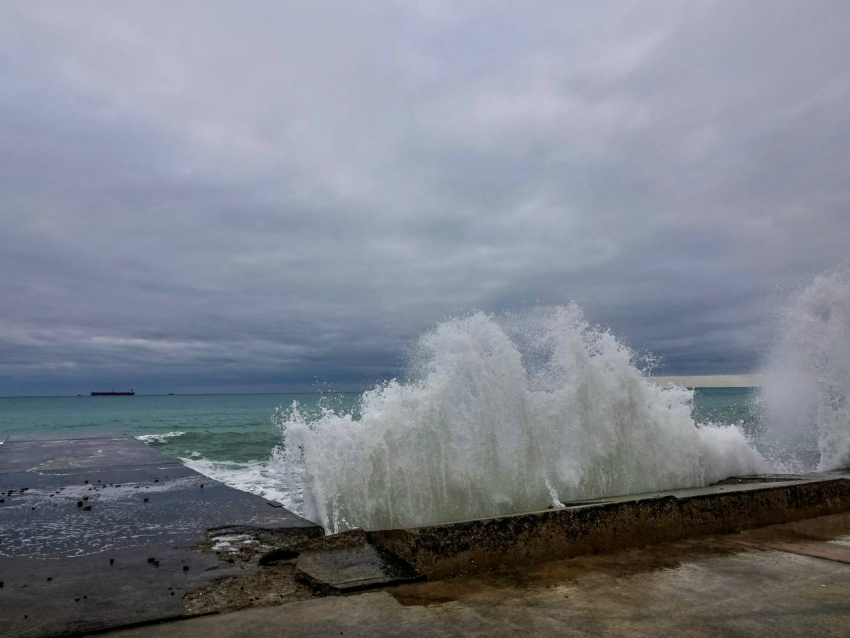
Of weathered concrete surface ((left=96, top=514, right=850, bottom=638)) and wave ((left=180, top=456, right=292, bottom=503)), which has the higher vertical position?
wave ((left=180, top=456, right=292, bottom=503))

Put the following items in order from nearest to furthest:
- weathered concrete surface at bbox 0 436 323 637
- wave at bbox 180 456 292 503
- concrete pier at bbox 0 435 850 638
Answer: concrete pier at bbox 0 435 850 638, weathered concrete surface at bbox 0 436 323 637, wave at bbox 180 456 292 503

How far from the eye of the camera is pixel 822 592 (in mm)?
3244

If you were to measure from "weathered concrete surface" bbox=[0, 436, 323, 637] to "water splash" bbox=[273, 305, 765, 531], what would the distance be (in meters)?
1.05

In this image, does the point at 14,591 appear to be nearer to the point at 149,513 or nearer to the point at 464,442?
the point at 149,513

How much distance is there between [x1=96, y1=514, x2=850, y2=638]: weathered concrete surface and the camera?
109 inches

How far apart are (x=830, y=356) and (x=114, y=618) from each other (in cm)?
1368

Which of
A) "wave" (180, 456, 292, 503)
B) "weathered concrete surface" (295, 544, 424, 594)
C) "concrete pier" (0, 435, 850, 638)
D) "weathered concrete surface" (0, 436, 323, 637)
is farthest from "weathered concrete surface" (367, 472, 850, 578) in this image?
"wave" (180, 456, 292, 503)

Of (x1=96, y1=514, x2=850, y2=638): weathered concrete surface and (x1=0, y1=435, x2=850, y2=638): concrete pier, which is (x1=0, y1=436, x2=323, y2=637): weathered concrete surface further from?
(x1=96, y1=514, x2=850, y2=638): weathered concrete surface

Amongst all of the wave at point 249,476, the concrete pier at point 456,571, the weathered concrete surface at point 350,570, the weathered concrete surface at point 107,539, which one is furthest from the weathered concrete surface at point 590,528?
the wave at point 249,476

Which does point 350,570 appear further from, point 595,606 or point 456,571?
point 595,606

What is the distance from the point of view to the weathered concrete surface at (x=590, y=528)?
12.7 ft

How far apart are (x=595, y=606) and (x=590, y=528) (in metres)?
1.30

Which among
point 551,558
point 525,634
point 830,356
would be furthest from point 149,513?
point 830,356

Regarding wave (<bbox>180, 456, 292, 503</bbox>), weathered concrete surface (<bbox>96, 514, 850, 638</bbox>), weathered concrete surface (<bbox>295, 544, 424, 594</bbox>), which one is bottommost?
weathered concrete surface (<bbox>96, 514, 850, 638</bbox>)
